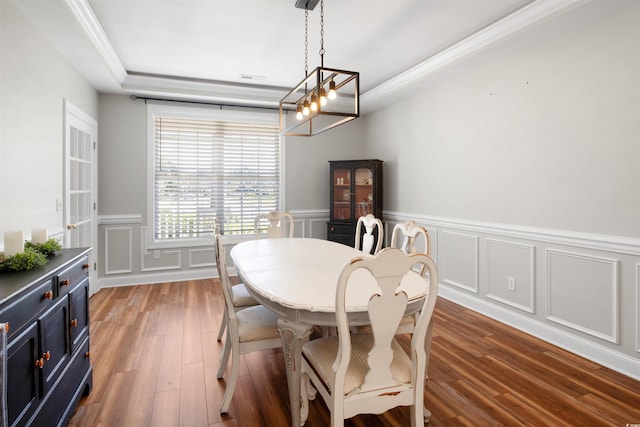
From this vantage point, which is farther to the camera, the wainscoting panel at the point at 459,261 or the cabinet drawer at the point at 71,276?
the wainscoting panel at the point at 459,261

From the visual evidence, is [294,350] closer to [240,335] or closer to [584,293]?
[240,335]

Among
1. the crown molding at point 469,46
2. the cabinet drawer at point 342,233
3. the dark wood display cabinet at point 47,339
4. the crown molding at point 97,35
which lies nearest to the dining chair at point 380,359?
the dark wood display cabinet at point 47,339

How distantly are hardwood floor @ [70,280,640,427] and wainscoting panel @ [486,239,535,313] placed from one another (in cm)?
27

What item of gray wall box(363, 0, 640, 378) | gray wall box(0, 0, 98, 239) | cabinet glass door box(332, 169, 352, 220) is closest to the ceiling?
gray wall box(0, 0, 98, 239)

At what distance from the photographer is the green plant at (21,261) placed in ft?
5.12

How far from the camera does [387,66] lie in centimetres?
395

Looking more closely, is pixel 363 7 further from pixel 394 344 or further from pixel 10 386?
pixel 10 386

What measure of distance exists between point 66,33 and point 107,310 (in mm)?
2531

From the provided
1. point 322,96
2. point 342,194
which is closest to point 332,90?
point 322,96

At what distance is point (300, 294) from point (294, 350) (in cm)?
25

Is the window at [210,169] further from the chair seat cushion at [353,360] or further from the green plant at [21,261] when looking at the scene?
the chair seat cushion at [353,360]

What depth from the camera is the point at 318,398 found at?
6.81 feet

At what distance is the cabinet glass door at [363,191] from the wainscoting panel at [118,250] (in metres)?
3.04

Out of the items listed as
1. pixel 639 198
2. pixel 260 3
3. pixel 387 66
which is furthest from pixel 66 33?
pixel 639 198
